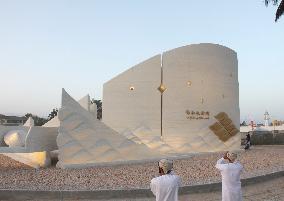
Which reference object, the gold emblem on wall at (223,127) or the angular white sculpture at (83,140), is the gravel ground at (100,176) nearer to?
the angular white sculpture at (83,140)

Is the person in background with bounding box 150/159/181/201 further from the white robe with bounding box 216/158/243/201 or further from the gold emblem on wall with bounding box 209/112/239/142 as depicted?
the gold emblem on wall with bounding box 209/112/239/142

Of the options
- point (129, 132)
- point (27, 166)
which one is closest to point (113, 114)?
point (129, 132)

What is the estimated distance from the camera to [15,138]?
2334 cm

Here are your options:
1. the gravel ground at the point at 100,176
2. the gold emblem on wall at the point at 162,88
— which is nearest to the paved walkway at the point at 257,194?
the gravel ground at the point at 100,176

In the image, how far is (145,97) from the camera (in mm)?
21031

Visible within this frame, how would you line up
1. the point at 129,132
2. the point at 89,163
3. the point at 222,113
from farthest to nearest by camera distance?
the point at 222,113 < the point at 129,132 < the point at 89,163

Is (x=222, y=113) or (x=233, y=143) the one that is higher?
(x=222, y=113)

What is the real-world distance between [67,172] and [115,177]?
227cm

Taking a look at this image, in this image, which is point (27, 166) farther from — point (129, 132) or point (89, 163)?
point (129, 132)

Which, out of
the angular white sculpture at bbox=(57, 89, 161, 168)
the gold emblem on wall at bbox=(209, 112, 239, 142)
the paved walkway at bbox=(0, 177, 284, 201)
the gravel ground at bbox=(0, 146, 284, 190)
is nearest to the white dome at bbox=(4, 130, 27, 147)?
the gravel ground at bbox=(0, 146, 284, 190)

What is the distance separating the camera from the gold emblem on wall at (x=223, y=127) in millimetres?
23688

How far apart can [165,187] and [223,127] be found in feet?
63.8

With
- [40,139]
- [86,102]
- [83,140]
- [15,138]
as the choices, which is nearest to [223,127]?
[86,102]

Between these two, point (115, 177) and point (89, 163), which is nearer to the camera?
point (115, 177)
